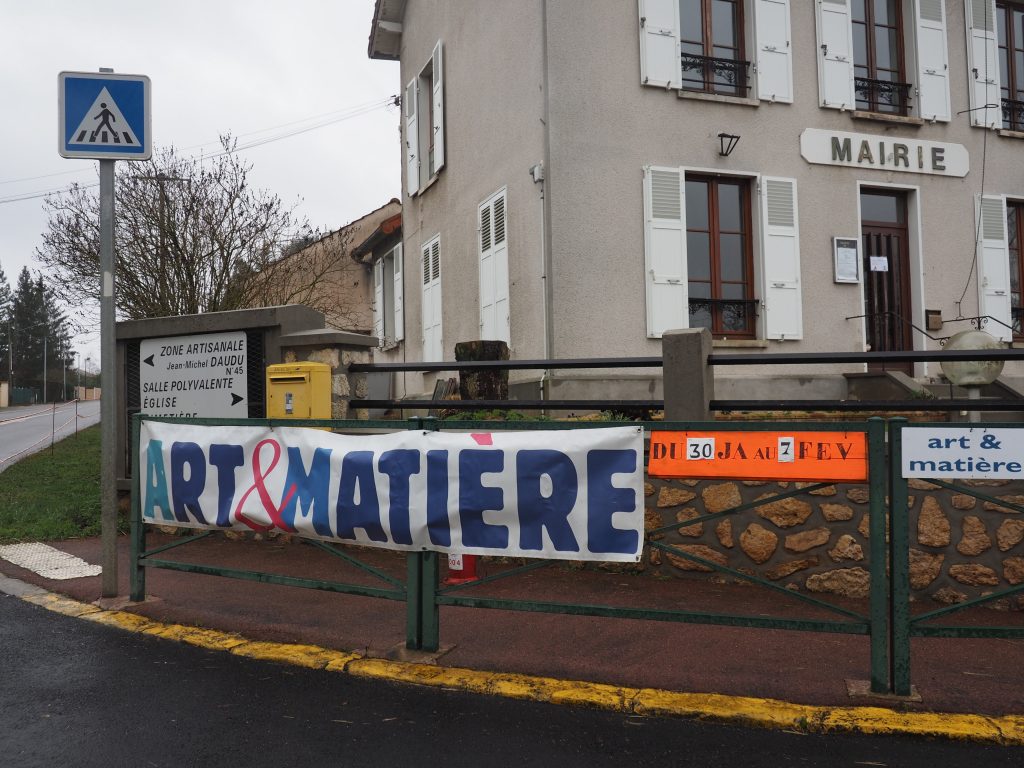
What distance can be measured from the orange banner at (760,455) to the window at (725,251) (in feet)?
22.1

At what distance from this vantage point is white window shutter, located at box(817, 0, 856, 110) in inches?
458

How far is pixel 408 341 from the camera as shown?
55.0 ft

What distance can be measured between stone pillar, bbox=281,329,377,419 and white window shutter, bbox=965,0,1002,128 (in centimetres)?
1004

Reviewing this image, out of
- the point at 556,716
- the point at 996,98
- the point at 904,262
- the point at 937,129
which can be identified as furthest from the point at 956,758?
the point at 996,98

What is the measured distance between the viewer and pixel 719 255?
1138 cm

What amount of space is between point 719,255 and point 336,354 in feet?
20.0

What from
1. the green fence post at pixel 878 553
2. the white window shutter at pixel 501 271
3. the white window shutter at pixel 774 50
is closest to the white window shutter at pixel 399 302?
the white window shutter at pixel 501 271

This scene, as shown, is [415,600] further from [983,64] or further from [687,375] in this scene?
[983,64]

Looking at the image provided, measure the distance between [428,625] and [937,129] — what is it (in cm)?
1123

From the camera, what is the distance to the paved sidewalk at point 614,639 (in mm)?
4031

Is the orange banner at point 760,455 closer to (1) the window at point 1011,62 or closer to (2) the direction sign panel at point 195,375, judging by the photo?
(2) the direction sign panel at point 195,375

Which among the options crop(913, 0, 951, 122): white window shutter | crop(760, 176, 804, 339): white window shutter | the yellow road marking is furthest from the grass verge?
crop(913, 0, 951, 122): white window shutter

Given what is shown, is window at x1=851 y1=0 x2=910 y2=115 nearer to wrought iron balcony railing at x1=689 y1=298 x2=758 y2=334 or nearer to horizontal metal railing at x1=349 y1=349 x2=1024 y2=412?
wrought iron balcony railing at x1=689 y1=298 x2=758 y2=334

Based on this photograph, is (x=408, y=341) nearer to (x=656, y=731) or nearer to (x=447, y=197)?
(x=447, y=197)
